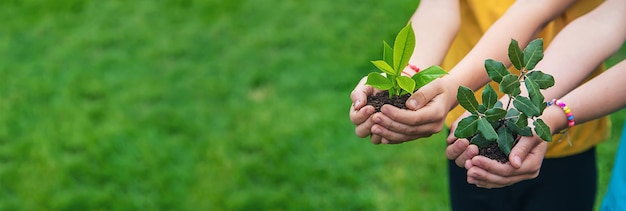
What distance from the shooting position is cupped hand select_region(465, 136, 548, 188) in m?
1.27

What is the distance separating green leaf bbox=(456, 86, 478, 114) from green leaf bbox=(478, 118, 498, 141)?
0.02 meters

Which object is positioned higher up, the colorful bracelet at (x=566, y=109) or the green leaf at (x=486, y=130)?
the colorful bracelet at (x=566, y=109)

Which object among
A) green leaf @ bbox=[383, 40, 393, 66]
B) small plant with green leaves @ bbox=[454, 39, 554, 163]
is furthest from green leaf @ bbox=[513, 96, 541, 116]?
green leaf @ bbox=[383, 40, 393, 66]

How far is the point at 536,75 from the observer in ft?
4.03

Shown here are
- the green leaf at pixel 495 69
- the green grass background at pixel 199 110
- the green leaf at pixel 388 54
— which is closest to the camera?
the green leaf at pixel 495 69

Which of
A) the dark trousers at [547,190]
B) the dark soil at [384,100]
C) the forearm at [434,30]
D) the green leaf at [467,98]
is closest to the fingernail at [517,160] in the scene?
the green leaf at [467,98]

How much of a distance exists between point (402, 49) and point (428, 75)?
64mm

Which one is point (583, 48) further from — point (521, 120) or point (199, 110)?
point (199, 110)

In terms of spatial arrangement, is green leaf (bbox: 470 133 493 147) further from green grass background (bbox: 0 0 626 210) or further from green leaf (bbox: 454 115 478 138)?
green grass background (bbox: 0 0 626 210)

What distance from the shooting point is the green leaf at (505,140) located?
1.26 meters

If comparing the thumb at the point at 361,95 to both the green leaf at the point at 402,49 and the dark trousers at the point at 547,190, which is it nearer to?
the green leaf at the point at 402,49

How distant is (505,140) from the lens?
1.26 m

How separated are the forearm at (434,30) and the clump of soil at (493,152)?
0.28m

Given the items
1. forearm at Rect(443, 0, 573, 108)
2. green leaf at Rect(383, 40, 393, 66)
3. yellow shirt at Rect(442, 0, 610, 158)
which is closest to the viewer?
green leaf at Rect(383, 40, 393, 66)
